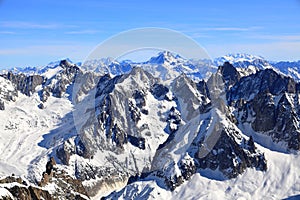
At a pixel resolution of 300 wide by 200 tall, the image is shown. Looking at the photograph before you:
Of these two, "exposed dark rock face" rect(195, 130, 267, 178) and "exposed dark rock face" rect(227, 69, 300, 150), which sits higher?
"exposed dark rock face" rect(227, 69, 300, 150)

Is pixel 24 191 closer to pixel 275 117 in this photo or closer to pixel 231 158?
pixel 231 158

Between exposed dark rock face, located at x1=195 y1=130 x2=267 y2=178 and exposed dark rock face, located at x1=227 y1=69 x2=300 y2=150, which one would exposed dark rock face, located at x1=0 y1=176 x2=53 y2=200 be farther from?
exposed dark rock face, located at x1=227 y1=69 x2=300 y2=150

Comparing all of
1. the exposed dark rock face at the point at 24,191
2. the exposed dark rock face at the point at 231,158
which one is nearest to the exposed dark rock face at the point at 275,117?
the exposed dark rock face at the point at 231,158

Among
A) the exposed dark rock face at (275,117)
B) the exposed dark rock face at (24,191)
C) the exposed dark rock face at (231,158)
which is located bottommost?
the exposed dark rock face at (231,158)

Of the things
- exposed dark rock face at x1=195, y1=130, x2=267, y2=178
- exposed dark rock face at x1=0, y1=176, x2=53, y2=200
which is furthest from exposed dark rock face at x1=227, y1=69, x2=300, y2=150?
exposed dark rock face at x1=0, y1=176, x2=53, y2=200

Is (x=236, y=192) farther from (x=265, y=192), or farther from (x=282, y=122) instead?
(x=282, y=122)

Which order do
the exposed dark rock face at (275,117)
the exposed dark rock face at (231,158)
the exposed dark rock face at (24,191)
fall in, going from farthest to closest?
the exposed dark rock face at (275,117)
the exposed dark rock face at (231,158)
the exposed dark rock face at (24,191)

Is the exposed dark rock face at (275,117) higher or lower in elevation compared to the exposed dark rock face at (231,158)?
higher

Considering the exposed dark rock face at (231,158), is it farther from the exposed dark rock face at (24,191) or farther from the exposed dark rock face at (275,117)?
the exposed dark rock face at (24,191)

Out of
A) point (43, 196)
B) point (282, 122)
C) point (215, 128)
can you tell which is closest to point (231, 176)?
point (215, 128)

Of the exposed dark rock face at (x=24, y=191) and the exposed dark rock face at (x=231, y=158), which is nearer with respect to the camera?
the exposed dark rock face at (x=24, y=191)

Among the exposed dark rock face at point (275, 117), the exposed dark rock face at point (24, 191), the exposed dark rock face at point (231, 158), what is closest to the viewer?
the exposed dark rock face at point (24, 191)

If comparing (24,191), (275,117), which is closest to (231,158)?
(275,117)
